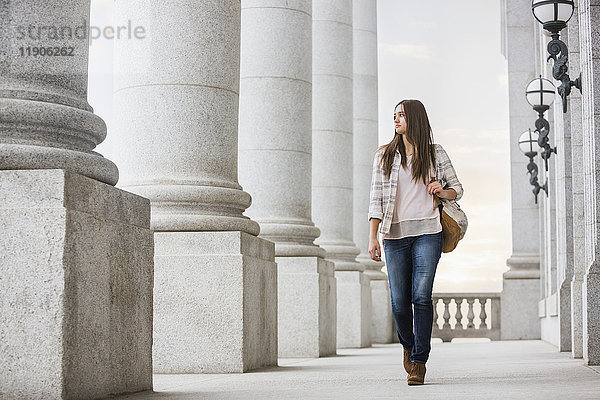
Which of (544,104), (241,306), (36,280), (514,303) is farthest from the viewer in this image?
(514,303)

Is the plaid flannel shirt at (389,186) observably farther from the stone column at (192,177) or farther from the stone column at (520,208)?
the stone column at (520,208)

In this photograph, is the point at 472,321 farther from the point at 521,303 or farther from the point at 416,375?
the point at 416,375

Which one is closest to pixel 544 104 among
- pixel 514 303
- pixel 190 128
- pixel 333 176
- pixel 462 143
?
pixel 333 176

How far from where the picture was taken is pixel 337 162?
130 ft

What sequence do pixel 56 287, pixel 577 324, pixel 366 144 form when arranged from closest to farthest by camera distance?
1. pixel 56 287
2. pixel 577 324
3. pixel 366 144

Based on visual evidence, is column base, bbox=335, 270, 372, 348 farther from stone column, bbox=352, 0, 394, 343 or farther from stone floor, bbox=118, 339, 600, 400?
stone floor, bbox=118, 339, 600, 400

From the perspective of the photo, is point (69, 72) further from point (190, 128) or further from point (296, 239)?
point (296, 239)

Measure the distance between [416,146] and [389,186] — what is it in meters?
0.79

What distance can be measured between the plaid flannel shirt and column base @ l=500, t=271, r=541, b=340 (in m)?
37.6

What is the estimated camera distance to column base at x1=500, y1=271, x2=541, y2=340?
53.1 m

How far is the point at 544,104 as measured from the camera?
112 feet

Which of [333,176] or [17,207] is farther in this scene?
[333,176]

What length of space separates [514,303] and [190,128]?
36.6m

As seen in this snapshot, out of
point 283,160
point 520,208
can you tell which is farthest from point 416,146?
point 520,208
